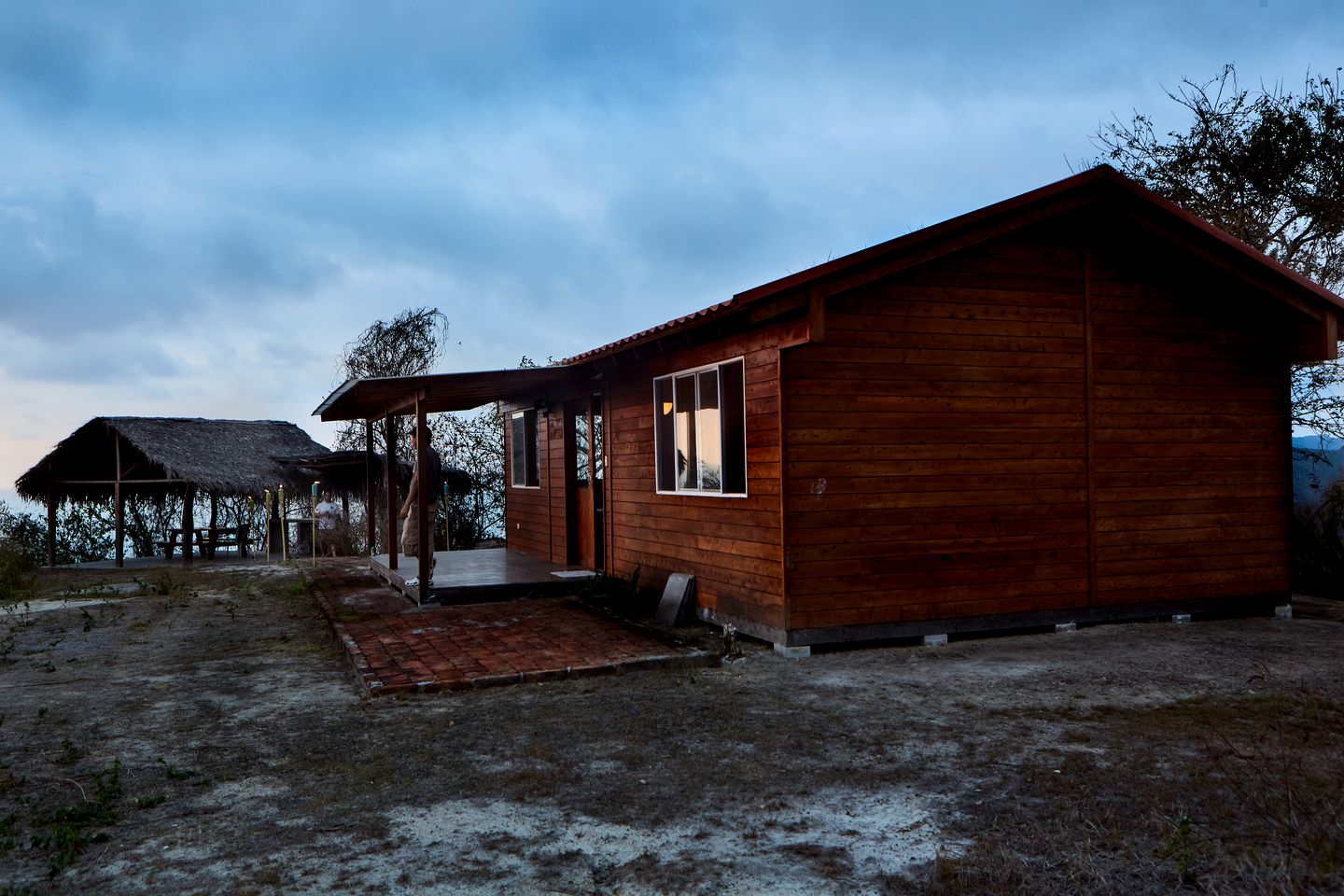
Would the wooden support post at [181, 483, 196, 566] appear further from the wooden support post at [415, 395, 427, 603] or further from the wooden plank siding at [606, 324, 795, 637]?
the wooden plank siding at [606, 324, 795, 637]

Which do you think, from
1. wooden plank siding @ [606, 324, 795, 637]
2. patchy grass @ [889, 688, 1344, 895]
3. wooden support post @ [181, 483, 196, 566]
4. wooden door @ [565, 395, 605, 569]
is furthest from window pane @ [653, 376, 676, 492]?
wooden support post @ [181, 483, 196, 566]

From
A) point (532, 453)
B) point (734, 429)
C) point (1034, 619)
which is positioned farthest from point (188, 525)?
point (1034, 619)

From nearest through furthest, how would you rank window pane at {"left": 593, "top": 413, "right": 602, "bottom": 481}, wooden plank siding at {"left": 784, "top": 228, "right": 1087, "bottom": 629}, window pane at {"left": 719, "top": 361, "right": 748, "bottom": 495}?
1. wooden plank siding at {"left": 784, "top": 228, "right": 1087, "bottom": 629}
2. window pane at {"left": 719, "top": 361, "right": 748, "bottom": 495}
3. window pane at {"left": 593, "top": 413, "right": 602, "bottom": 481}

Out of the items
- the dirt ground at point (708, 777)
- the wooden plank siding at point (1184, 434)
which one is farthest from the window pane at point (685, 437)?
the wooden plank siding at point (1184, 434)

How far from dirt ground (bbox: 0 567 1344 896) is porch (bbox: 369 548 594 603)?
8.89 feet

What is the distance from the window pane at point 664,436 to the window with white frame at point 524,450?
4501mm

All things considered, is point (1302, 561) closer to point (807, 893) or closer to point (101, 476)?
point (807, 893)

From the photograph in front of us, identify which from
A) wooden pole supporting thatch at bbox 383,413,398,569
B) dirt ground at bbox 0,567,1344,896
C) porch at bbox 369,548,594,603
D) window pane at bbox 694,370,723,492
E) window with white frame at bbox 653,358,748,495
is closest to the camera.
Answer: dirt ground at bbox 0,567,1344,896

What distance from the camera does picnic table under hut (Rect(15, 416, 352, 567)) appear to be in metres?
18.9

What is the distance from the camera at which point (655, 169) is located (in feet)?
69.2

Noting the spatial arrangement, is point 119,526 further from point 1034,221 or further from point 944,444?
point 1034,221

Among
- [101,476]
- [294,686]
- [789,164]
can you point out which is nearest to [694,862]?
[294,686]

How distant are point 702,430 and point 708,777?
4.79 metres

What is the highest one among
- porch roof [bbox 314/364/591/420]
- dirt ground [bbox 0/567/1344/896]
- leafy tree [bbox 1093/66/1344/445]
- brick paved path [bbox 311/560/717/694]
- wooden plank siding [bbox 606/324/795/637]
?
leafy tree [bbox 1093/66/1344/445]
